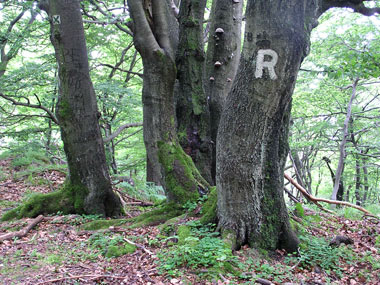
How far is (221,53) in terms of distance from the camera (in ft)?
18.1

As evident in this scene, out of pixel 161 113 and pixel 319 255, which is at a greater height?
pixel 161 113

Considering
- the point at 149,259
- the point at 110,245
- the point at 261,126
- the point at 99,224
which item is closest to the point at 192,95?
the point at 261,126

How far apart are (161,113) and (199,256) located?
2441 millimetres

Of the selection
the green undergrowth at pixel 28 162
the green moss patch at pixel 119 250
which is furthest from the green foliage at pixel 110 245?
the green undergrowth at pixel 28 162

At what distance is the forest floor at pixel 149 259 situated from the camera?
2779 millimetres

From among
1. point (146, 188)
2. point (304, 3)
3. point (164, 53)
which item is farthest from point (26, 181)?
point (304, 3)

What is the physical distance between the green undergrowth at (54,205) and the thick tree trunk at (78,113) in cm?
2

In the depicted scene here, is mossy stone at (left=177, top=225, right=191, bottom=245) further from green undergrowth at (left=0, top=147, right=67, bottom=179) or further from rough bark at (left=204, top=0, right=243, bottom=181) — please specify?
green undergrowth at (left=0, top=147, right=67, bottom=179)

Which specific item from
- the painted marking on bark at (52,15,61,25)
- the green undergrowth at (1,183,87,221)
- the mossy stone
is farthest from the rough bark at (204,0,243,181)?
the painted marking on bark at (52,15,61,25)

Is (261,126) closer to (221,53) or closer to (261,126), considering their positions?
(261,126)

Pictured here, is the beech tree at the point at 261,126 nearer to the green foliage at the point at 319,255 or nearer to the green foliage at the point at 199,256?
the green foliage at the point at 319,255

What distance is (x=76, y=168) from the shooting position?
5.09 metres

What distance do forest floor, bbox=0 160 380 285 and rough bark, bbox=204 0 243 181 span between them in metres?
2.21

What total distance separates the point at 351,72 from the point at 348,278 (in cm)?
297
